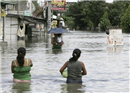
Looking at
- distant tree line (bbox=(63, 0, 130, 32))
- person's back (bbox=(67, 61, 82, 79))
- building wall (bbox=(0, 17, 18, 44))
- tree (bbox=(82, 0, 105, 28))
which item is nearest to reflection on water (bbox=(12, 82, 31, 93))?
person's back (bbox=(67, 61, 82, 79))

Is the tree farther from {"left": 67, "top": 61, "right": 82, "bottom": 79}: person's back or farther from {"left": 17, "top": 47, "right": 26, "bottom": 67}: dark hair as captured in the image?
{"left": 17, "top": 47, "right": 26, "bottom": 67}: dark hair

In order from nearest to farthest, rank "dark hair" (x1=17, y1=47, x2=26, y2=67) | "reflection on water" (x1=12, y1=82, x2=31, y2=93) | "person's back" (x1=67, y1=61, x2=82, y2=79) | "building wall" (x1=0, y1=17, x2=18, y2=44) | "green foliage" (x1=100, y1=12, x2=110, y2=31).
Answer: "dark hair" (x1=17, y1=47, x2=26, y2=67) → "reflection on water" (x1=12, y1=82, x2=31, y2=93) → "person's back" (x1=67, y1=61, x2=82, y2=79) → "building wall" (x1=0, y1=17, x2=18, y2=44) → "green foliage" (x1=100, y1=12, x2=110, y2=31)

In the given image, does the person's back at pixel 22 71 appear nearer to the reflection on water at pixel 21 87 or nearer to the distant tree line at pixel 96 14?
the reflection on water at pixel 21 87

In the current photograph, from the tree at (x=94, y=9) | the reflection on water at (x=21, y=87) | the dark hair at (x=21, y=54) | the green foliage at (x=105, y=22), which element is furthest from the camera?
the tree at (x=94, y=9)

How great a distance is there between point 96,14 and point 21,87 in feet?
479

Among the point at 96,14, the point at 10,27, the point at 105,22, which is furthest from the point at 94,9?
the point at 10,27

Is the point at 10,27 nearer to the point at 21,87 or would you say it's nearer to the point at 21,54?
the point at 21,87

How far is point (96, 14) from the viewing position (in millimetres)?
156875

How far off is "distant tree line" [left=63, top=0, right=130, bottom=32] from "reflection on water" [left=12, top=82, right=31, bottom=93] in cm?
12212

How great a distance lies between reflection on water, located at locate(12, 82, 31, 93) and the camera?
37.7 ft

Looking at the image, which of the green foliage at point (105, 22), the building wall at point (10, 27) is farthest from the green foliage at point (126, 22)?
the building wall at point (10, 27)

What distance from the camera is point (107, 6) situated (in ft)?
517

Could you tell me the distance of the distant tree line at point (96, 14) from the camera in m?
146

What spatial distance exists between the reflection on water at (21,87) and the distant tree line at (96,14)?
401ft
